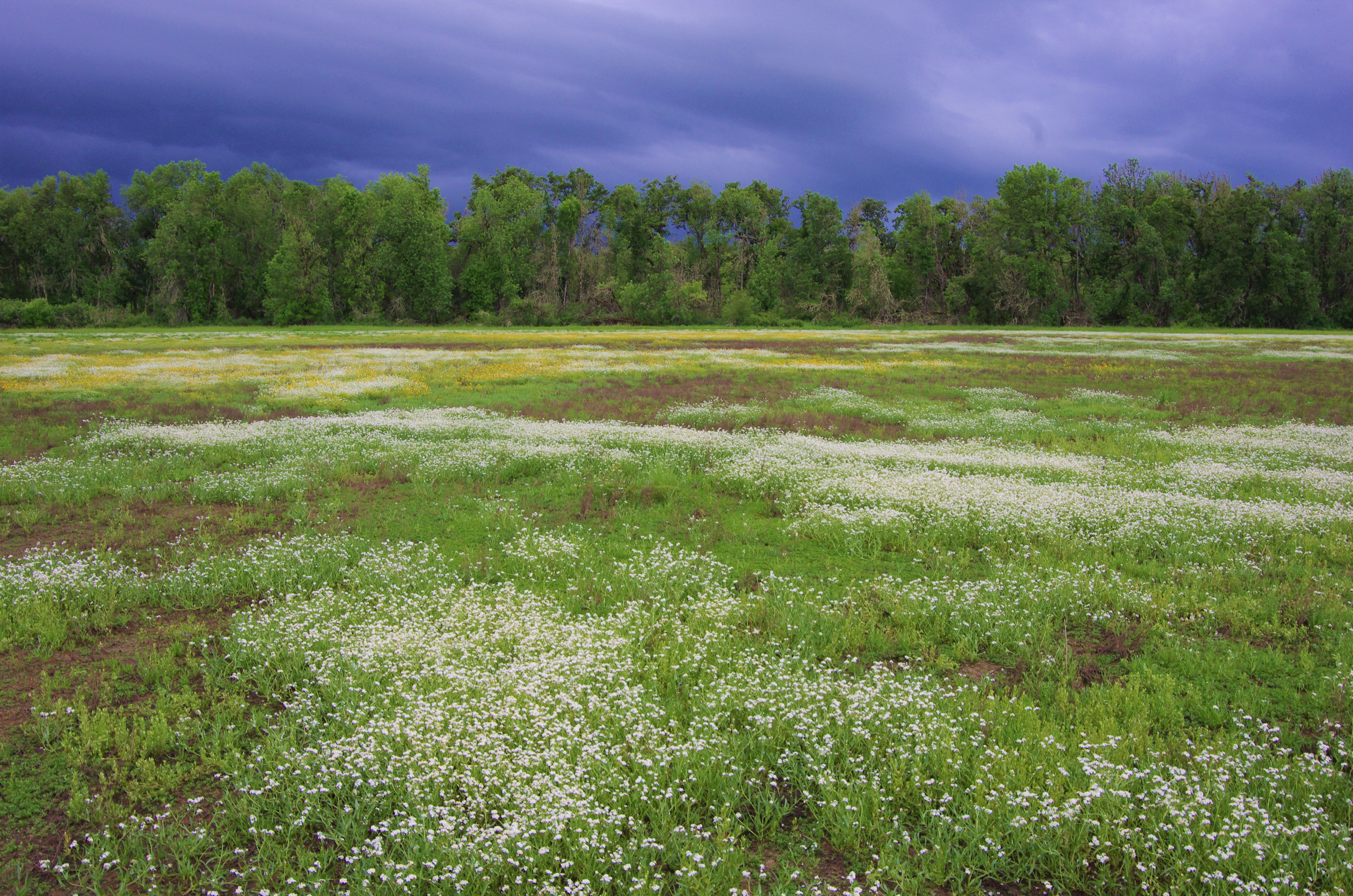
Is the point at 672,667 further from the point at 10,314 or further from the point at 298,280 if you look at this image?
the point at 10,314

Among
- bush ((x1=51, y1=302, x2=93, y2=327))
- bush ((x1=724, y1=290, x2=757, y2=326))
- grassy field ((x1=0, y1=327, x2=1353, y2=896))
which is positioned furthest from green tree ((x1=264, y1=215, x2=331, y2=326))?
grassy field ((x1=0, y1=327, x2=1353, y2=896))

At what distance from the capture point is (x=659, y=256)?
10369cm

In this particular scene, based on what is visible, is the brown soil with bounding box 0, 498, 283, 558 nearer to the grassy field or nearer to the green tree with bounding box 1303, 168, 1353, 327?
the grassy field

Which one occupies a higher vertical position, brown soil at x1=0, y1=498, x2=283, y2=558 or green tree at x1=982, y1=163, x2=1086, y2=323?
green tree at x1=982, y1=163, x2=1086, y2=323

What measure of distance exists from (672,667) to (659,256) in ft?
331

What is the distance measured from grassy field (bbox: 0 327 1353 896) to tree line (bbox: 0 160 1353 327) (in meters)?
83.4

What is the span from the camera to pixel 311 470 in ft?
52.2

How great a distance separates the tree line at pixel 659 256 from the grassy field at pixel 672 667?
8335cm

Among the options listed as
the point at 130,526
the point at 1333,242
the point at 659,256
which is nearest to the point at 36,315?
the point at 659,256

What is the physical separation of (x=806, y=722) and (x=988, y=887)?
1.84 metres

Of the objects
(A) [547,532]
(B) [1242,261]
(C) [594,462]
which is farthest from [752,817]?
(B) [1242,261]

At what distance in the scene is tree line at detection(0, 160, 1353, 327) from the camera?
8738 cm

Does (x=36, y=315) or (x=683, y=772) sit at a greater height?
(x=36, y=315)

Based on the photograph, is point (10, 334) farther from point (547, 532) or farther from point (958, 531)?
point (958, 531)
